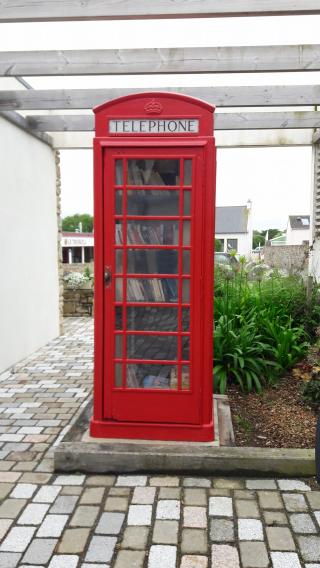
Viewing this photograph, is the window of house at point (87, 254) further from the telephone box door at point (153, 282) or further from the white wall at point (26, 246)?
the telephone box door at point (153, 282)

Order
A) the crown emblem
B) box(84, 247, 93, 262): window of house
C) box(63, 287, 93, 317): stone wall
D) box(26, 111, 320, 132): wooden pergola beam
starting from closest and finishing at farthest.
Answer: the crown emblem
box(26, 111, 320, 132): wooden pergola beam
box(63, 287, 93, 317): stone wall
box(84, 247, 93, 262): window of house

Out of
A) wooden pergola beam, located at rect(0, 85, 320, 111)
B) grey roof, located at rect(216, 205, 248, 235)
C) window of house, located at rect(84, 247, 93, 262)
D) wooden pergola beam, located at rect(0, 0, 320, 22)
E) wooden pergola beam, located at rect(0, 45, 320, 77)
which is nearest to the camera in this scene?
wooden pergola beam, located at rect(0, 0, 320, 22)

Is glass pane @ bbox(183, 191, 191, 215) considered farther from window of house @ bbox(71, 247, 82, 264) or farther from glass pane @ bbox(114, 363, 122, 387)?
window of house @ bbox(71, 247, 82, 264)

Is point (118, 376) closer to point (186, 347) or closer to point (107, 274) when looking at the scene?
point (186, 347)

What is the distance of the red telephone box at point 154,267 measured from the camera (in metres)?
3.42

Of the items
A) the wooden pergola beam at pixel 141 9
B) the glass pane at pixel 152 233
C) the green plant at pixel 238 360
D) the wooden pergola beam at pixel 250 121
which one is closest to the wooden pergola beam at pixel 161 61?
the wooden pergola beam at pixel 141 9

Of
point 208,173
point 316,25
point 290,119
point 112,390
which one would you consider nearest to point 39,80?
point 290,119

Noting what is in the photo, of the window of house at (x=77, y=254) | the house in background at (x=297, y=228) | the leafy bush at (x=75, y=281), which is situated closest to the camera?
the leafy bush at (x=75, y=281)

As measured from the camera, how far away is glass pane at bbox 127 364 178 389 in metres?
3.67

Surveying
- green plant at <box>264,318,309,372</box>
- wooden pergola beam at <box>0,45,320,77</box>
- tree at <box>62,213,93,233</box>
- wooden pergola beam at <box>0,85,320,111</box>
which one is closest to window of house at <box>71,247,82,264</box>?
tree at <box>62,213,93,233</box>

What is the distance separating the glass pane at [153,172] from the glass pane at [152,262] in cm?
52

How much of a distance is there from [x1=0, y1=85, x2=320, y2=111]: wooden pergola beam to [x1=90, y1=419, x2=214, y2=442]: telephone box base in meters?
4.03

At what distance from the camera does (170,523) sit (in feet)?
9.21

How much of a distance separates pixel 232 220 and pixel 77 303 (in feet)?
151
